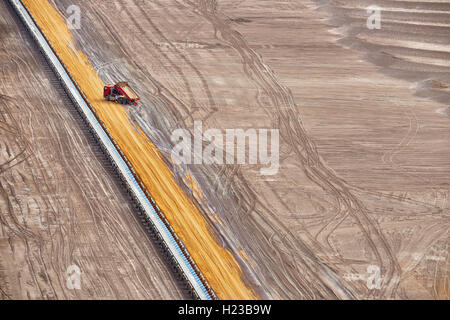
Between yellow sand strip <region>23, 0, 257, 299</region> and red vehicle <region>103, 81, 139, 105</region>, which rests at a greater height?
red vehicle <region>103, 81, 139, 105</region>

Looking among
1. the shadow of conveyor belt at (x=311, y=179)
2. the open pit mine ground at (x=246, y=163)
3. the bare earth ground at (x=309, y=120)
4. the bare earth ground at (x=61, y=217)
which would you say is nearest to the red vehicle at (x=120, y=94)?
the open pit mine ground at (x=246, y=163)

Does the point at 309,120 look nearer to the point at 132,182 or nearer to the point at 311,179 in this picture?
the point at 311,179

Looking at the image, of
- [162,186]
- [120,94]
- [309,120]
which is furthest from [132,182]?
[309,120]

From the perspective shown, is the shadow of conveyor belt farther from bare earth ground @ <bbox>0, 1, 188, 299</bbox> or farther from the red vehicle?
the red vehicle

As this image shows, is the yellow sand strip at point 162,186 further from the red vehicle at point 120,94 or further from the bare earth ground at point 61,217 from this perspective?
A: the bare earth ground at point 61,217

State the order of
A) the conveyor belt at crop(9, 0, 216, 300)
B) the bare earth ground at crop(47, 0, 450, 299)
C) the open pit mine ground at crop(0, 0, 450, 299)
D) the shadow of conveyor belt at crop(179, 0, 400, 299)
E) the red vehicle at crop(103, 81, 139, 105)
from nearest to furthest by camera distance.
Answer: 1. the conveyor belt at crop(9, 0, 216, 300)
2. the shadow of conveyor belt at crop(179, 0, 400, 299)
3. the open pit mine ground at crop(0, 0, 450, 299)
4. the bare earth ground at crop(47, 0, 450, 299)
5. the red vehicle at crop(103, 81, 139, 105)

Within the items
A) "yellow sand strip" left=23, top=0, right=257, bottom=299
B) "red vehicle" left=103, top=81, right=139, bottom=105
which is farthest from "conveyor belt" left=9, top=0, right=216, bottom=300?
"red vehicle" left=103, top=81, right=139, bottom=105

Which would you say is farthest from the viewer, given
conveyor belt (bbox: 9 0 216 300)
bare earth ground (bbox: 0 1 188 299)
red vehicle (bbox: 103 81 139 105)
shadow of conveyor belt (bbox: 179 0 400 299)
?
red vehicle (bbox: 103 81 139 105)
